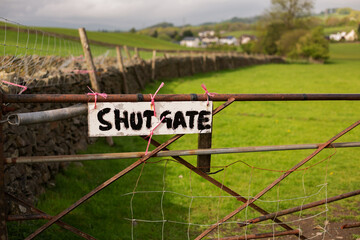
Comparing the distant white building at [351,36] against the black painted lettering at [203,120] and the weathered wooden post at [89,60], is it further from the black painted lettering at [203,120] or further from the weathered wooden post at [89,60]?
the black painted lettering at [203,120]

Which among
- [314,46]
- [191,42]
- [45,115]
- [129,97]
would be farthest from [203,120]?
[191,42]

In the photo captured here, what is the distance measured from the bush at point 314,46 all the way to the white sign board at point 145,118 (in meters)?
55.1

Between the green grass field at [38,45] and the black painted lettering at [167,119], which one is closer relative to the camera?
the black painted lettering at [167,119]

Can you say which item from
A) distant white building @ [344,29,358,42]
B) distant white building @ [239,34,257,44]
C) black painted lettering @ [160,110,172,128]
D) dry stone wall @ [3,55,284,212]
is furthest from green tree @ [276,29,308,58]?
distant white building @ [239,34,257,44]

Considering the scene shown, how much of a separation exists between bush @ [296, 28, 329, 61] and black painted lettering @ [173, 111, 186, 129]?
55.2 metres

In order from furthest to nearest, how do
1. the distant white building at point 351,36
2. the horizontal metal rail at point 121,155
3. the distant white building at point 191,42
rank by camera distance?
the distant white building at point 191,42 → the distant white building at point 351,36 → the horizontal metal rail at point 121,155

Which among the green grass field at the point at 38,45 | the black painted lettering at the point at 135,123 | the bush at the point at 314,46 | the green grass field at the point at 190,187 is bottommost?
the green grass field at the point at 190,187

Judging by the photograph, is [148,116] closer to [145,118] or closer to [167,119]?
[145,118]

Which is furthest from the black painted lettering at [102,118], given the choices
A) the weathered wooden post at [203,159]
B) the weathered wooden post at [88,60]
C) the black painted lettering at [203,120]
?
the weathered wooden post at [88,60]

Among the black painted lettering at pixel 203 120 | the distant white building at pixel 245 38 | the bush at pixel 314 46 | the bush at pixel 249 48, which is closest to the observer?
the black painted lettering at pixel 203 120

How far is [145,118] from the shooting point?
2.92 meters

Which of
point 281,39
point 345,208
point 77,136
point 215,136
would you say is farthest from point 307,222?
point 281,39

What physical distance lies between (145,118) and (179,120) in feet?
0.88

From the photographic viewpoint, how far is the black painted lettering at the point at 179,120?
117 inches
